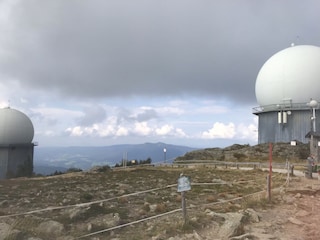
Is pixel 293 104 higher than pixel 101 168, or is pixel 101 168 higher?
pixel 293 104

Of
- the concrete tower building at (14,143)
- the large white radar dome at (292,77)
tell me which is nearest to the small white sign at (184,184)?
the large white radar dome at (292,77)

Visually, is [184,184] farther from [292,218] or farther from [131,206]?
[292,218]

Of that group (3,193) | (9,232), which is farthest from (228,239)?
(3,193)

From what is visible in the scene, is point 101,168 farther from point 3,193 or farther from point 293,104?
point 293,104

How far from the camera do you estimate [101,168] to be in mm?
31969

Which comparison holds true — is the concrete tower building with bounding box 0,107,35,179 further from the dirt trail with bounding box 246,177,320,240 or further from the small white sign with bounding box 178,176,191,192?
the small white sign with bounding box 178,176,191,192

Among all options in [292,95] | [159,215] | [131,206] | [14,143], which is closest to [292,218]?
[159,215]

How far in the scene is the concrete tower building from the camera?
54.5 meters

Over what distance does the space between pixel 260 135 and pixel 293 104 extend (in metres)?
7.47

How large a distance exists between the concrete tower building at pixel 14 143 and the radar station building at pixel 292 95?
3837 cm

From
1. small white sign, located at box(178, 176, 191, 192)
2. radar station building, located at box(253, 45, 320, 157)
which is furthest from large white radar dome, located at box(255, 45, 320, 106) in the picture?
small white sign, located at box(178, 176, 191, 192)

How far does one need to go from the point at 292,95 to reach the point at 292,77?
7.77ft

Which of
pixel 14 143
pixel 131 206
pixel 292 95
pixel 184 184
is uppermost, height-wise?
pixel 292 95

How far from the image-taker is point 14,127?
2169 inches
